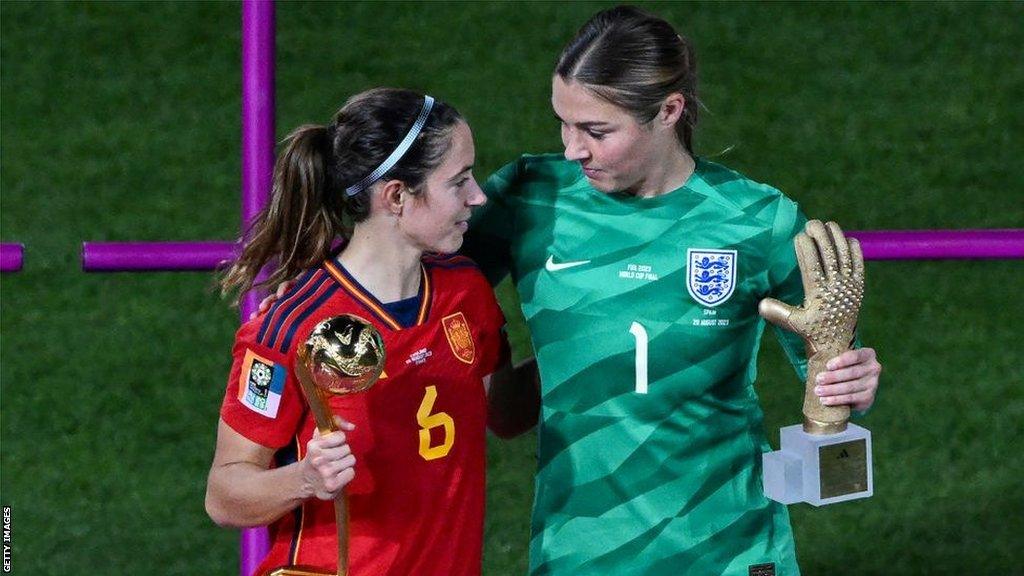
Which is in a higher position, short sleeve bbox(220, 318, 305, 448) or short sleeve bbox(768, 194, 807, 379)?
short sleeve bbox(768, 194, 807, 379)

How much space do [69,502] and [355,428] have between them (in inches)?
137

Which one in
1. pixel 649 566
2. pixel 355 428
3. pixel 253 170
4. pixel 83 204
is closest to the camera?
pixel 355 428

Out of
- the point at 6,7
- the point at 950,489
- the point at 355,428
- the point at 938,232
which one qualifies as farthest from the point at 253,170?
the point at 6,7

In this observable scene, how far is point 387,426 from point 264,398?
0.92 feet

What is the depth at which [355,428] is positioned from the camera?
13.4ft

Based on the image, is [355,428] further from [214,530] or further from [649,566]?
[214,530]

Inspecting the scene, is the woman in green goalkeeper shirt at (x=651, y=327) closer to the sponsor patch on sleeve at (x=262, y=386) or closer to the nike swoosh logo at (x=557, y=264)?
the nike swoosh logo at (x=557, y=264)

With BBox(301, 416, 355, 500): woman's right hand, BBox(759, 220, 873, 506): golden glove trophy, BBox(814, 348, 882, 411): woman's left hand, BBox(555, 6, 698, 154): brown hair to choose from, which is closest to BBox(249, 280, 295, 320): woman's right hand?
BBox(301, 416, 355, 500): woman's right hand

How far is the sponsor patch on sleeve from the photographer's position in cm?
403

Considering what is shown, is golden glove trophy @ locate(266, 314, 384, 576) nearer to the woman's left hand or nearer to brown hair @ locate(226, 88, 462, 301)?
brown hair @ locate(226, 88, 462, 301)

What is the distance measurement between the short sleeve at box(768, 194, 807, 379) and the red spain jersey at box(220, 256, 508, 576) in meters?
0.67

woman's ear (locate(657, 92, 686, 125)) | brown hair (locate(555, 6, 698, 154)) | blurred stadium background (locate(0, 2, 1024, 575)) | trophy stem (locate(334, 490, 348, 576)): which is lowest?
blurred stadium background (locate(0, 2, 1024, 575))

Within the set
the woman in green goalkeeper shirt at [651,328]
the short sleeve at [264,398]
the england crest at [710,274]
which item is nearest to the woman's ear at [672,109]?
the woman in green goalkeeper shirt at [651,328]

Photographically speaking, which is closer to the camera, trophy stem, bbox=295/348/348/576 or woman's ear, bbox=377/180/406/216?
trophy stem, bbox=295/348/348/576
